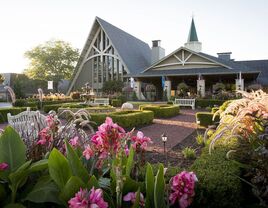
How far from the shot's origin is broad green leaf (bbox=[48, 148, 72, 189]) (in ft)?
6.54

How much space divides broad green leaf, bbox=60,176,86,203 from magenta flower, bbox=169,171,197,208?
0.62m

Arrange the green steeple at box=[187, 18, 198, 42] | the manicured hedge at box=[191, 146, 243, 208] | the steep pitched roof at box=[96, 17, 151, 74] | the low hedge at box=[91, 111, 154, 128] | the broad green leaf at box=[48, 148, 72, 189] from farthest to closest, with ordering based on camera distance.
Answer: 1. the green steeple at box=[187, 18, 198, 42]
2. the steep pitched roof at box=[96, 17, 151, 74]
3. the low hedge at box=[91, 111, 154, 128]
4. the manicured hedge at box=[191, 146, 243, 208]
5. the broad green leaf at box=[48, 148, 72, 189]

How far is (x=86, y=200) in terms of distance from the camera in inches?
63.9

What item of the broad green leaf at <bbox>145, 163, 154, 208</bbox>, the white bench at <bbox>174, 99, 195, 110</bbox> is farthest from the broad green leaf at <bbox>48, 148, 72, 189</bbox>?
the white bench at <bbox>174, 99, 195, 110</bbox>

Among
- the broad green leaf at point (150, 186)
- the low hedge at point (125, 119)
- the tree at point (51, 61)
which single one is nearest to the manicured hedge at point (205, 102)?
the low hedge at point (125, 119)

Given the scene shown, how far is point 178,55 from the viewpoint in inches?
1233

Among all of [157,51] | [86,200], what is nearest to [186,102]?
[157,51]

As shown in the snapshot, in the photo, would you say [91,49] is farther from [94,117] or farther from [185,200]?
[185,200]

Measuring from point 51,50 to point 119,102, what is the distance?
96.4ft

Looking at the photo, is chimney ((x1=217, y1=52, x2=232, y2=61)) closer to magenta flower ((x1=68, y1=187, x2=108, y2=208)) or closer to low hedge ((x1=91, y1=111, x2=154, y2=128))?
low hedge ((x1=91, y1=111, x2=154, y2=128))

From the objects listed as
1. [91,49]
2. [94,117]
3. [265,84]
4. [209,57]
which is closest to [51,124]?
[94,117]

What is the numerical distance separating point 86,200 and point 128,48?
39896 mm

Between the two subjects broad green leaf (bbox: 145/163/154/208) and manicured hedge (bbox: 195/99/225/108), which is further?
manicured hedge (bbox: 195/99/225/108)

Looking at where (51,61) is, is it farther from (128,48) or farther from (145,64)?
(145,64)
